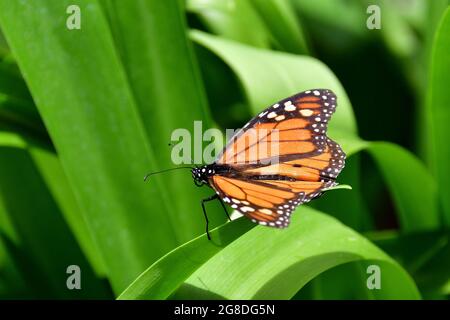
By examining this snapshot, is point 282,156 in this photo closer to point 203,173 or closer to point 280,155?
point 280,155

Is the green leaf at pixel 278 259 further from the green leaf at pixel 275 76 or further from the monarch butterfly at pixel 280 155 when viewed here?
the green leaf at pixel 275 76

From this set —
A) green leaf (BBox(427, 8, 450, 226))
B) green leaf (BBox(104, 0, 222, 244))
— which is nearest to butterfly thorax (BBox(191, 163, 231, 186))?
green leaf (BBox(104, 0, 222, 244))

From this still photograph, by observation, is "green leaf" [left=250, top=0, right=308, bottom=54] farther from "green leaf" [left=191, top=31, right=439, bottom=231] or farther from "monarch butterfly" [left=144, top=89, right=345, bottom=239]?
"monarch butterfly" [left=144, top=89, right=345, bottom=239]

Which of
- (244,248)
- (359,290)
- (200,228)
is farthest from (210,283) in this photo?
(359,290)

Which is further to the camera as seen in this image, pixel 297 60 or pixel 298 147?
pixel 297 60

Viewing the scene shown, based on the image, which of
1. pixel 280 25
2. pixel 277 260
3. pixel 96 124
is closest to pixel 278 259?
pixel 277 260

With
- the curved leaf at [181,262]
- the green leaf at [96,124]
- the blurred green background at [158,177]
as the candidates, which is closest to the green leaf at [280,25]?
the blurred green background at [158,177]
